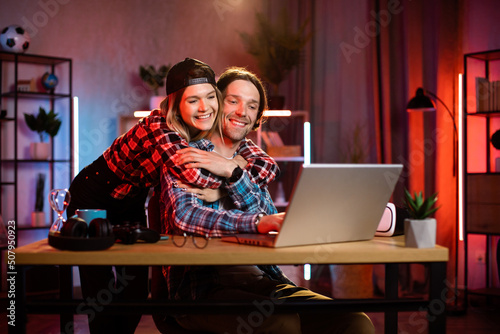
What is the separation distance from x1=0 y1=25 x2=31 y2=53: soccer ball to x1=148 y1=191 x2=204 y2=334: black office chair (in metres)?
2.93

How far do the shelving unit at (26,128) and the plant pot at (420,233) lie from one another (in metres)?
3.65

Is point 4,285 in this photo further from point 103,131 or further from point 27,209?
point 103,131

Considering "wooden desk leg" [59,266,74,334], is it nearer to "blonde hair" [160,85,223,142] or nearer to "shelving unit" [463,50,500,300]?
"blonde hair" [160,85,223,142]

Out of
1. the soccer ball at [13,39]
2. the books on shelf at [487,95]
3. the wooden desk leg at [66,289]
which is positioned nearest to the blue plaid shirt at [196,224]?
the wooden desk leg at [66,289]

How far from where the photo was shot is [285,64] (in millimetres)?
4699

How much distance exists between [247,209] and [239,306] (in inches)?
19.1

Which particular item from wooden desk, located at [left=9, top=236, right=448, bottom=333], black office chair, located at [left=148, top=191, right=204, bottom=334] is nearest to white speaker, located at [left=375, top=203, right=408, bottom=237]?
wooden desk, located at [left=9, top=236, right=448, bottom=333]

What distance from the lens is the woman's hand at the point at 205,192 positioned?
1.75m

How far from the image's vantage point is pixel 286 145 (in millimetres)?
5062

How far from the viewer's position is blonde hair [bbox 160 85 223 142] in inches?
75.9

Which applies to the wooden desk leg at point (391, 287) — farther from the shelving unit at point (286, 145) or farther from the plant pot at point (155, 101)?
the plant pot at point (155, 101)

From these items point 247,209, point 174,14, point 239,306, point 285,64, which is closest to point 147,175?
point 247,209

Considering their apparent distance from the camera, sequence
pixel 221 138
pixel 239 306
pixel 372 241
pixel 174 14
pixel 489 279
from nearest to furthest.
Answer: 1. pixel 239 306
2. pixel 372 241
3. pixel 221 138
4. pixel 489 279
5. pixel 174 14

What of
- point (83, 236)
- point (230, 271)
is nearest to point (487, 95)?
point (230, 271)
